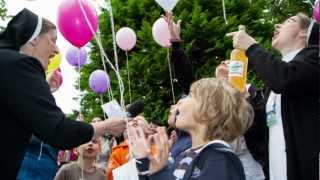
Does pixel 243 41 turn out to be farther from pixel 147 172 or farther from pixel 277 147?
pixel 147 172

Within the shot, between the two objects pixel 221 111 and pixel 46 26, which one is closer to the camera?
pixel 221 111

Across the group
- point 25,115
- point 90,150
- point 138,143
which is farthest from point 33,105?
point 90,150

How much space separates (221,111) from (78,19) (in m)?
2.81

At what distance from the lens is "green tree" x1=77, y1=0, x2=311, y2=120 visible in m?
15.6

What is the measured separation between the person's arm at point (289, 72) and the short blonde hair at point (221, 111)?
58cm

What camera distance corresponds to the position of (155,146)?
107 inches

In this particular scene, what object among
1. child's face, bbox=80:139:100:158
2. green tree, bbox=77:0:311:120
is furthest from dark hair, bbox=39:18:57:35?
green tree, bbox=77:0:311:120

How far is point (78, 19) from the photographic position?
5.34 metres

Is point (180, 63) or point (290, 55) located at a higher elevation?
point (290, 55)

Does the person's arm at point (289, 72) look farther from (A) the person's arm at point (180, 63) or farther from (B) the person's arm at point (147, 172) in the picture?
(A) the person's arm at point (180, 63)

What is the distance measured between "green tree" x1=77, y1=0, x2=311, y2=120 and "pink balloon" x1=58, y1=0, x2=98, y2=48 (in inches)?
361

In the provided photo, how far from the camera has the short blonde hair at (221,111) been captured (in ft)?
9.29

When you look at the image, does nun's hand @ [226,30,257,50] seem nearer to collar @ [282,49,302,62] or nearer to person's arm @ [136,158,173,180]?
collar @ [282,49,302,62]

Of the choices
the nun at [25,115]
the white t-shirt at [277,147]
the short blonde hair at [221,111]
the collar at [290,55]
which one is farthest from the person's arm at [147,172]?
the collar at [290,55]
